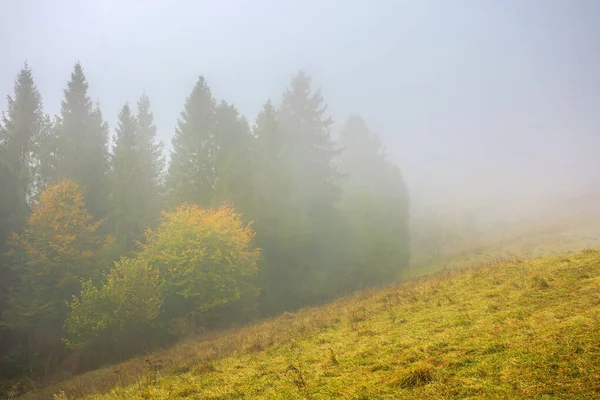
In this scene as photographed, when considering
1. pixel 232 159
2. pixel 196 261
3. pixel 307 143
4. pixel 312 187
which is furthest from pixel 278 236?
pixel 307 143

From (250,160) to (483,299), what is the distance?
24.8 metres

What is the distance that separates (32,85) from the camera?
112 ft

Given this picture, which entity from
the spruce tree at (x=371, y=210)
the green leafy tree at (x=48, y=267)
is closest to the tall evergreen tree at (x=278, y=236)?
the spruce tree at (x=371, y=210)

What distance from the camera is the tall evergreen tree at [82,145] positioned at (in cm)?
3266

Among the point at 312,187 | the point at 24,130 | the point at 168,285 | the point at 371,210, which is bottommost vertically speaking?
the point at 168,285

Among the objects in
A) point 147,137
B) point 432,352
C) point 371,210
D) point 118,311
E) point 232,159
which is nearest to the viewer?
point 432,352

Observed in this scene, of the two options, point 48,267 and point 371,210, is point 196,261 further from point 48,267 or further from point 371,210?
point 371,210

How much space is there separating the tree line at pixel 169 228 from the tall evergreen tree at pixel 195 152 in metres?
0.14

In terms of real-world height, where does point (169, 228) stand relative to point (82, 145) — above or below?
below

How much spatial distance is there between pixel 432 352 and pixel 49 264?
2958 cm

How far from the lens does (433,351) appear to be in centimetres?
781

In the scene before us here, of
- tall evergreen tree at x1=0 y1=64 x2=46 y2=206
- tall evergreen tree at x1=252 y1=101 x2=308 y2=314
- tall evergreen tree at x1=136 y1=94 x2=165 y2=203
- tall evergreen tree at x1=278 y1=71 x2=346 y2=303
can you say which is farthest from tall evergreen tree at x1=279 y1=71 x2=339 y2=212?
tall evergreen tree at x1=0 y1=64 x2=46 y2=206

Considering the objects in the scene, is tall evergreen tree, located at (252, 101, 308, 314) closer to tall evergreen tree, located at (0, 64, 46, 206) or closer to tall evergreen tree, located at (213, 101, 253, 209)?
tall evergreen tree, located at (213, 101, 253, 209)

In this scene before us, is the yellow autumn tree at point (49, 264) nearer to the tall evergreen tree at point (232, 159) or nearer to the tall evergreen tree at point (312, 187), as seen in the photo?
the tall evergreen tree at point (232, 159)
